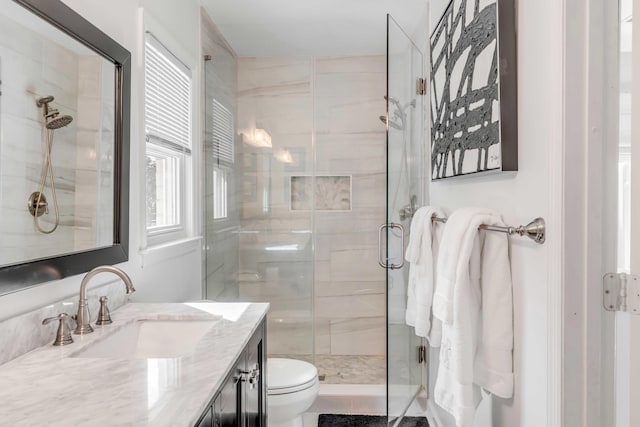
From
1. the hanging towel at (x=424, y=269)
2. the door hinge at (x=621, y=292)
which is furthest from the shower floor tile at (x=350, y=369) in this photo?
the door hinge at (x=621, y=292)

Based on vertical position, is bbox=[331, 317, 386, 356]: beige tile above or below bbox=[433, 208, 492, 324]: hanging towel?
below

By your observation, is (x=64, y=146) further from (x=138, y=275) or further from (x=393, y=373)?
(x=393, y=373)

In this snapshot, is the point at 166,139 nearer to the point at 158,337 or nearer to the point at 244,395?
the point at 158,337

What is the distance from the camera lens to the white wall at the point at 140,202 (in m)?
1.29

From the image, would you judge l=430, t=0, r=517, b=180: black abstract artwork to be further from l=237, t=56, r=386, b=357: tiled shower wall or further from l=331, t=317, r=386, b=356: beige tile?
l=331, t=317, r=386, b=356: beige tile

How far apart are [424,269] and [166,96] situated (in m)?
1.54

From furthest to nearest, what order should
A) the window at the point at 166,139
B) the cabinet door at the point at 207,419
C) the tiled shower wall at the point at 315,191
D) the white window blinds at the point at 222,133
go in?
1. the tiled shower wall at the point at 315,191
2. the white window blinds at the point at 222,133
3. the window at the point at 166,139
4. the cabinet door at the point at 207,419

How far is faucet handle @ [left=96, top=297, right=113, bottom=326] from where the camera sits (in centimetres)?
137

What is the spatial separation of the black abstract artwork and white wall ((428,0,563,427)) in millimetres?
96

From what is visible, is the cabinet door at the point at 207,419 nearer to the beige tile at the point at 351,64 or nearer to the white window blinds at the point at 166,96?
the white window blinds at the point at 166,96

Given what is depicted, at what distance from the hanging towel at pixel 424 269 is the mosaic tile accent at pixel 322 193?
121 cm

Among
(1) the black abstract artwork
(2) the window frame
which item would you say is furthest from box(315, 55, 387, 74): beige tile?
(2) the window frame

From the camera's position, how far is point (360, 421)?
8.30 ft

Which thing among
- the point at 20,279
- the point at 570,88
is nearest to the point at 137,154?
the point at 20,279
